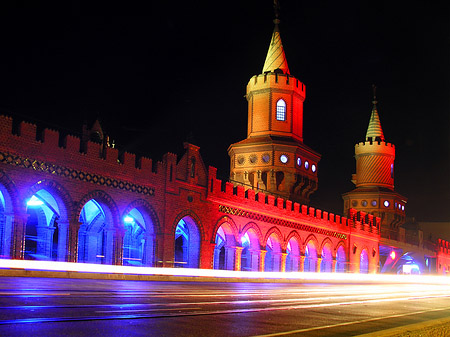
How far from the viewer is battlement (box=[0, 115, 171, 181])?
67.6ft

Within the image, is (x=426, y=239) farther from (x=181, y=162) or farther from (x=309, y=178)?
(x=181, y=162)

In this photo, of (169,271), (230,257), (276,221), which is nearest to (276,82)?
(276,221)

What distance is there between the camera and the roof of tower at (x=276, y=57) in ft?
146

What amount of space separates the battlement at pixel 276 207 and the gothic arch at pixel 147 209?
4.12m

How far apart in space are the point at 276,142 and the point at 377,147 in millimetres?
20777

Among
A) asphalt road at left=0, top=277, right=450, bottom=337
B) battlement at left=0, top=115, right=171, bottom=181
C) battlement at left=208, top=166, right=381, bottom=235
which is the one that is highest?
battlement at left=0, top=115, right=171, bottom=181

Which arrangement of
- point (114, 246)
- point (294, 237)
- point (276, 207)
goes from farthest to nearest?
point (294, 237) < point (276, 207) < point (114, 246)

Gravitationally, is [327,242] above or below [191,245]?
above

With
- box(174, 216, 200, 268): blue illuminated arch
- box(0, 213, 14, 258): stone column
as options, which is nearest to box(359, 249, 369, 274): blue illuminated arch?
box(174, 216, 200, 268): blue illuminated arch

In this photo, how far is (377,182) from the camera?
59156mm

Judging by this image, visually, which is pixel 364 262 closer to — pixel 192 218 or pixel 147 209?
pixel 192 218

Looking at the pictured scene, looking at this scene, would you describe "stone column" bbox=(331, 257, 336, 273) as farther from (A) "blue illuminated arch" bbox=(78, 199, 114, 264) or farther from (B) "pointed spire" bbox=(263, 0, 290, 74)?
(A) "blue illuminated arch" bbox=(78, 199, 114, 264)

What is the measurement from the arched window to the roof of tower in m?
2.43

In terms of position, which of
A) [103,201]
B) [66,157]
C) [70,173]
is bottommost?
[103,201]
